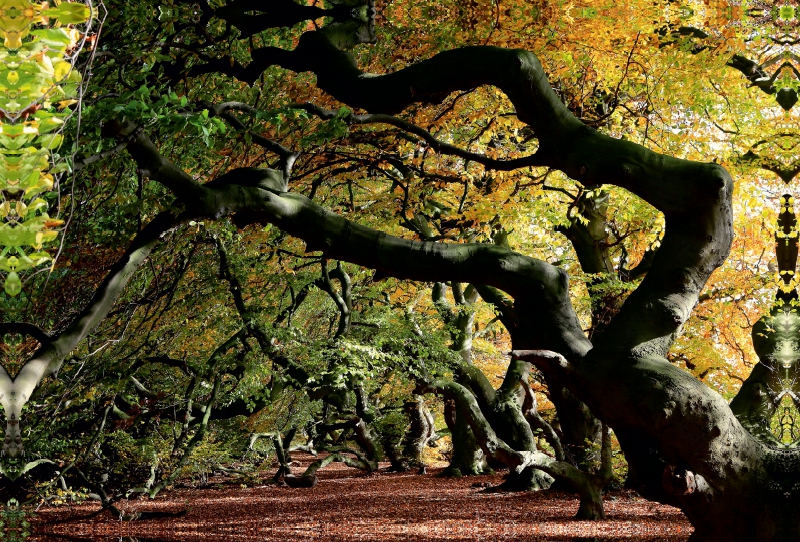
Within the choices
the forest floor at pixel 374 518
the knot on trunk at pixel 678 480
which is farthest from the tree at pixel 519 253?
the forest floor at pixel 374 518

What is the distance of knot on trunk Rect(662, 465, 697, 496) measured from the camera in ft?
A: 15.5

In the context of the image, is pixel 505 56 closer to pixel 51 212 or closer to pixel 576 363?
pixel 576 363

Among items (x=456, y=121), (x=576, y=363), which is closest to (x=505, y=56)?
(x=576, y=363)

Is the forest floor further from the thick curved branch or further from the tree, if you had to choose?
the thick curved branch

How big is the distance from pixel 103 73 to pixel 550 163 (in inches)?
147

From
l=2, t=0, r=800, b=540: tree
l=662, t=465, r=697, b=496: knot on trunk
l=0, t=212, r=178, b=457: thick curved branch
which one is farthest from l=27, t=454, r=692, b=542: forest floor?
l=0, t=212, r=178, b=457: thick curved branch

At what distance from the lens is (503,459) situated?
806 cm

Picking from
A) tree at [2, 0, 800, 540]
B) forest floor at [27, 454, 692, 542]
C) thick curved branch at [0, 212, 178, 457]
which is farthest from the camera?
forest floor at [27, 454, 692, 542]

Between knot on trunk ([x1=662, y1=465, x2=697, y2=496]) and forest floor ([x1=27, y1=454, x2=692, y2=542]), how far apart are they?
4.74 metres

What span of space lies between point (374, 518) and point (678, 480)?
8342 mm

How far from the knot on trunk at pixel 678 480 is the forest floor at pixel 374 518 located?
4740 mm

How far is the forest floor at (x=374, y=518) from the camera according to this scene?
9.83m

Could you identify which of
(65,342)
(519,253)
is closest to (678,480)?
(519,253)

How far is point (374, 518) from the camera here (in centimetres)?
1220
